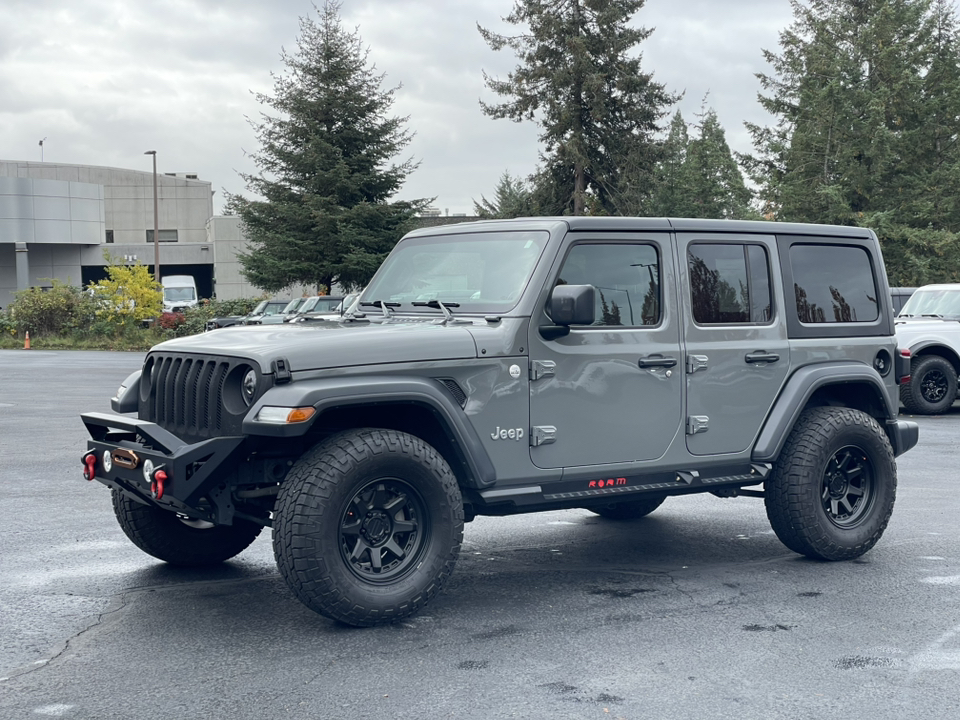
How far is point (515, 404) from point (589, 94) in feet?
132

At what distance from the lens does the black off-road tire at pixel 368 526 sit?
5094mm

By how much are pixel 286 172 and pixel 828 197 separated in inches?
797

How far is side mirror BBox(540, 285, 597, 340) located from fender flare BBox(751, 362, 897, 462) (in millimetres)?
1584

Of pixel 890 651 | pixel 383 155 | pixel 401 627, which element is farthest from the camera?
pixel 383 155

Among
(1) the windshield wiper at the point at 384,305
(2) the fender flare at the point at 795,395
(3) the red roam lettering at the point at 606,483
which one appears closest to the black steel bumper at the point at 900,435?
(2) the fender flare at the point at 795,395

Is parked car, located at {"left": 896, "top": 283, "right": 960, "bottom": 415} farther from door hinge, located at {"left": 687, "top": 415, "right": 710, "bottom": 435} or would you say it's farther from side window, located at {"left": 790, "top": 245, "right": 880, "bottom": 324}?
door hinge, located at {"left": 687, "top": 415, "right": 710, "bottom": 435}

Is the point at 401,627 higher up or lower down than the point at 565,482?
lower down

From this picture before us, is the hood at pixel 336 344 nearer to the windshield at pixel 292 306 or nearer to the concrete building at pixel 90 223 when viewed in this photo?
the windshield at pixel 292 306

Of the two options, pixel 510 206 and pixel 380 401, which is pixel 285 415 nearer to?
pixel 380 401

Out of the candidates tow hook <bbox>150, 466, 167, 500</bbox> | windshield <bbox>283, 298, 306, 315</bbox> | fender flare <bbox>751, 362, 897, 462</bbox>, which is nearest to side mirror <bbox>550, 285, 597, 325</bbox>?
fender flare <bbox>751, 362, 897, 462</bbox>

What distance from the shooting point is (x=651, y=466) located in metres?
6.21

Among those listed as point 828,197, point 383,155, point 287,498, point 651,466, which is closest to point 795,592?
point 651,466

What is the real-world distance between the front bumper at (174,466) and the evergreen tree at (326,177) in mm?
35915

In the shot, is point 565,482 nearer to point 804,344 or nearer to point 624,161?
point 804,344
